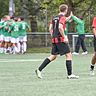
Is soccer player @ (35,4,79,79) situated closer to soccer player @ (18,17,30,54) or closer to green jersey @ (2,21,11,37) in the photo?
soccer player @ (18,17,30,54)

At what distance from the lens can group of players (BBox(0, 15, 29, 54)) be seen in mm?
27706

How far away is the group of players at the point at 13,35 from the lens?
27706 millimetres

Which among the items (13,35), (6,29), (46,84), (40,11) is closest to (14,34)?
(13,35)

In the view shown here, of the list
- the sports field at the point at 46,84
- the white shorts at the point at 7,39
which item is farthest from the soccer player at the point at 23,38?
the sports field at the point at 46,84

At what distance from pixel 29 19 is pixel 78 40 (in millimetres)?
11032

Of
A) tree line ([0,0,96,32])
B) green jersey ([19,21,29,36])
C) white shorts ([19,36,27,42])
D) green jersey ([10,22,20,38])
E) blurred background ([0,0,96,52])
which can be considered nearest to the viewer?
green jersey ([19,21,29,36])

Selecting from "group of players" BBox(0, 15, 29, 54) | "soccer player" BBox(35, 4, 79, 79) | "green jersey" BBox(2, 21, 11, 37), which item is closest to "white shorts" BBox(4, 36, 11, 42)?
"group of players" BBox(0, 15, 29, 54)

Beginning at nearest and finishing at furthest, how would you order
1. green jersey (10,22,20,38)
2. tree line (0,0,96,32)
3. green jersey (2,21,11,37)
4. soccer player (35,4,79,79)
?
soccer player (35,4,79,79), green jersey (10,22,20,38), green jersey (2,21,11,37), tree line (0,0,96,32)

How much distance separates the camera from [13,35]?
27828mm

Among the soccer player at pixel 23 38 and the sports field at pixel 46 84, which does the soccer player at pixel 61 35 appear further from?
the soccer player at pixel 23 38

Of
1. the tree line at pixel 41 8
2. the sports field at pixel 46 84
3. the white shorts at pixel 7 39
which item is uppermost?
the tree line at pixel 41 8

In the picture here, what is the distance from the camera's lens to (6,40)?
28.1 meters

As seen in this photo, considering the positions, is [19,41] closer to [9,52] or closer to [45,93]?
[9,52]

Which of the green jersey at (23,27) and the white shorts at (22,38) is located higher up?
the green jersey at (23,27)
